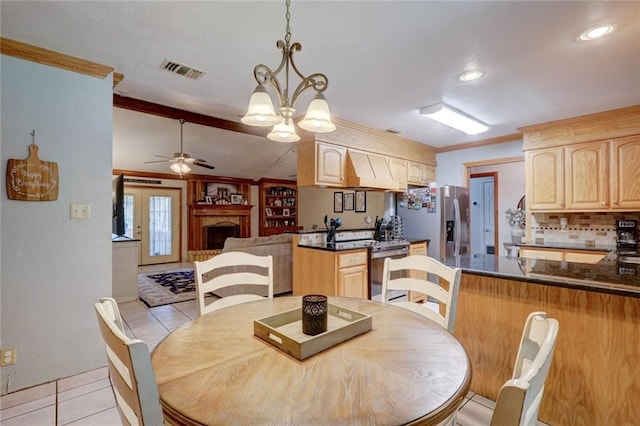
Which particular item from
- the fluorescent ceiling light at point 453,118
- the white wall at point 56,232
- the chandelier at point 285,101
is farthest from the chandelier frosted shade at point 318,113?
the fluorescent ceiling light at point 453,118

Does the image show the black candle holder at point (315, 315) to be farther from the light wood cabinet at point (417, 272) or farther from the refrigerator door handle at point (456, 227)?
the refrigerator door handle at point (456, 227)

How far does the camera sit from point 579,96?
290 centimetres

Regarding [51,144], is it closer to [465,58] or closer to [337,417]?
[337,417]

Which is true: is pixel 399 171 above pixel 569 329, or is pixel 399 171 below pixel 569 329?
above

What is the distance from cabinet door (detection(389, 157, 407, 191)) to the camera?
454 cm

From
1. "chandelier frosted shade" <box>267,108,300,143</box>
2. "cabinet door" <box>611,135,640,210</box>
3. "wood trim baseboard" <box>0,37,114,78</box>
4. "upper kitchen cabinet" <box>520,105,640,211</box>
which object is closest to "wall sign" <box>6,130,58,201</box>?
"wood trim baseboard" <box>0,37,114,78</box>

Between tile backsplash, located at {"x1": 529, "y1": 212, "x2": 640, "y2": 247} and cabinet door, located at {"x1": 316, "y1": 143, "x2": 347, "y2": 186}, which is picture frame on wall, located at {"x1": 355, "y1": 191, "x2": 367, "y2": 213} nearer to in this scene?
cabinet door, located at {"x1": 316, "y1": 143, "x2": 347, "y2": 186}

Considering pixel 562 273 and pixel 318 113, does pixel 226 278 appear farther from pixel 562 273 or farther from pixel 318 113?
pixel 562 273

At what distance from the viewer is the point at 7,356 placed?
207 cm

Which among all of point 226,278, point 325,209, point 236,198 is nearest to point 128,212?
point 236,198

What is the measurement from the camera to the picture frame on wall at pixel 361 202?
5.64 meters

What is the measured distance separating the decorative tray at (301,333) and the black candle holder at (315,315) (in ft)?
0.10

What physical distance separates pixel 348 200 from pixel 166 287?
3.55 meters

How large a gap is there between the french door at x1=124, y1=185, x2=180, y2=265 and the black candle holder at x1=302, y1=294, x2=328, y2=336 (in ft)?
24.5
